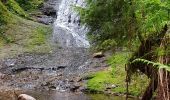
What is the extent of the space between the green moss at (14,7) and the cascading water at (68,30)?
3.31 meters

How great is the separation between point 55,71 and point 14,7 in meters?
13.1

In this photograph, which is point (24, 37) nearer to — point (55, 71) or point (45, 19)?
point (45, 19)

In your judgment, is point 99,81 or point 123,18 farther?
point 99,81

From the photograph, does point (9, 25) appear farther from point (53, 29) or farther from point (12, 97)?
point (12, 97)

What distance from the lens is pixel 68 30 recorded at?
37812 mm

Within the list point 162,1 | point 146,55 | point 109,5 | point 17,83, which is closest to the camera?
point 162,1

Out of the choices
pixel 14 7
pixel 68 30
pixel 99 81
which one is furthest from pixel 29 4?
pixel 99 81

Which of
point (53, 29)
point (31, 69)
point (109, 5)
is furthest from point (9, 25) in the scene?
point (109, 5)

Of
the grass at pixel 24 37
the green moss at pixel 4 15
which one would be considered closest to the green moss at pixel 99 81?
the grass at pixel 24 37

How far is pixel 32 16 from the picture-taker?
39344mm

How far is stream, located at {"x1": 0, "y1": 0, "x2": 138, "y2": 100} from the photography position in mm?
20078

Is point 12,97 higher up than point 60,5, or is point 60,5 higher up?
point 60,5

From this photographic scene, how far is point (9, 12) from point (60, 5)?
7600 millimetres

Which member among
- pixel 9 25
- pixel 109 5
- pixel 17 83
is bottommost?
pixel 17 83
